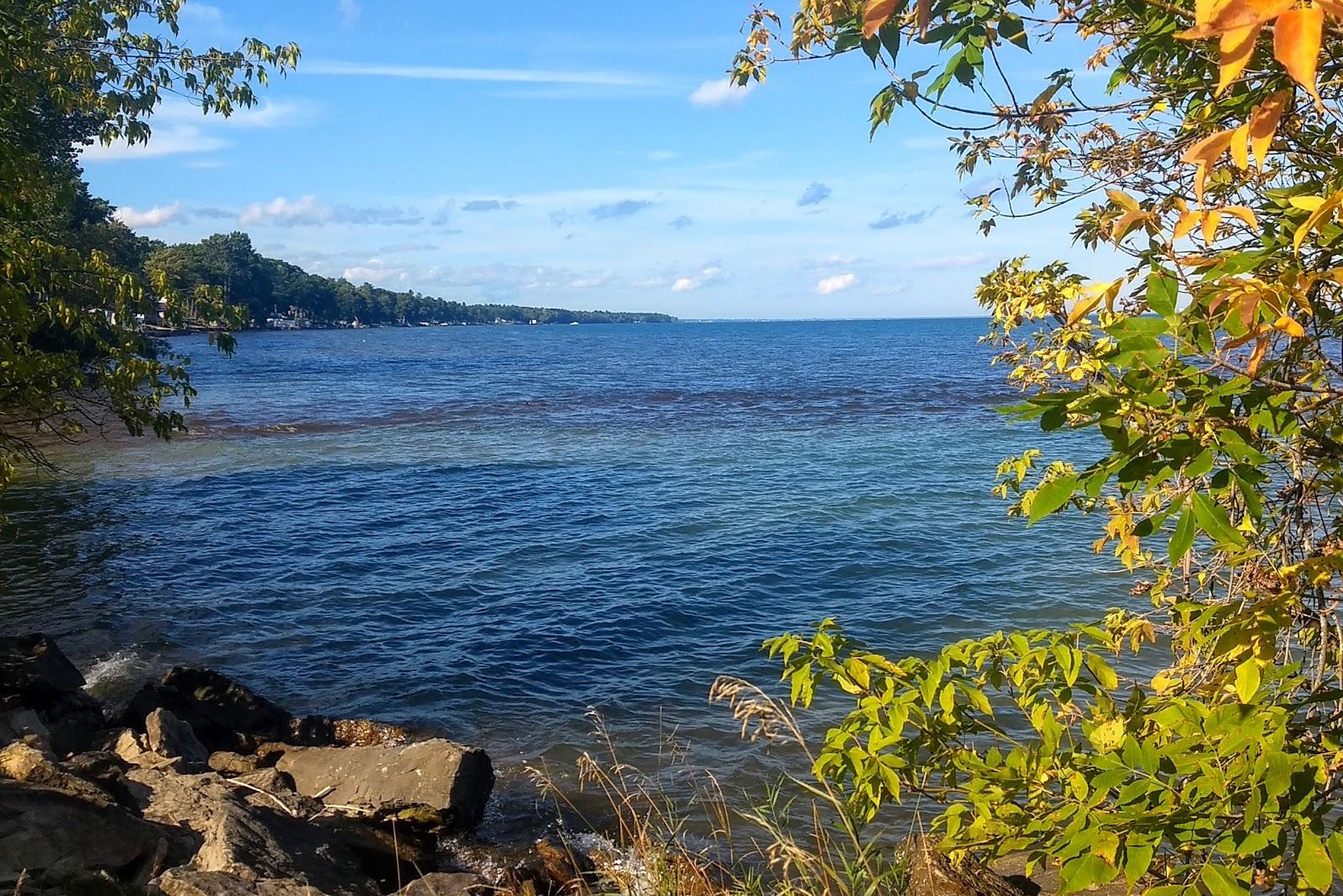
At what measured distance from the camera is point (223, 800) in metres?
6.97

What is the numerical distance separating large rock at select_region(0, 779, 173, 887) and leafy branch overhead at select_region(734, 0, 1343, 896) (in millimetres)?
4315

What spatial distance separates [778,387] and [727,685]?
53244mm

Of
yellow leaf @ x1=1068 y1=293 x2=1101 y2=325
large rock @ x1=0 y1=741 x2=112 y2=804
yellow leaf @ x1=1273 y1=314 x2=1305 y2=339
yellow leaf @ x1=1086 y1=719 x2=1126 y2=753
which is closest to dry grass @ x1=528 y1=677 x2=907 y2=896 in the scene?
yellow leaf @ x1=1086 y1=719 x2=1126 y2=753

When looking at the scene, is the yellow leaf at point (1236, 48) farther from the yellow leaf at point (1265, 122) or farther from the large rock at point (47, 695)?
the large rock at point (47, 695)

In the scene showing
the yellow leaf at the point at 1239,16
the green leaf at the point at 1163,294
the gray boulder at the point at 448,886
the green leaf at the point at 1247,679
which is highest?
the yellow leaf at the point at 1239,16

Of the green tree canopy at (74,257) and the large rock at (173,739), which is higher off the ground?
the green tree canopy at (74,257)

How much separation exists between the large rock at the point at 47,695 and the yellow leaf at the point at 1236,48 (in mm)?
9950

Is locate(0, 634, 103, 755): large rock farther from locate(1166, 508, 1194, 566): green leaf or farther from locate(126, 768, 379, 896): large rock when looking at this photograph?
locate(1166, 508, 1194, 566): green leaf

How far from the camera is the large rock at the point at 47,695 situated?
8.73 meters

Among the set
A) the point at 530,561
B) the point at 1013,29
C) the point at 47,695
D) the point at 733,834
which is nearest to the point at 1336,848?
the point at 1013,29

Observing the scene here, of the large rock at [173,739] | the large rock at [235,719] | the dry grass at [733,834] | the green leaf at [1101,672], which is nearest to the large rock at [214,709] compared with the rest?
the large rock at [235,719]

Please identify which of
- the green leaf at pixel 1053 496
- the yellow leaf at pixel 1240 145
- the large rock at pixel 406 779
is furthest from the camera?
the large rock at pixel 406 779

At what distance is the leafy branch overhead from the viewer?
2.34 metres

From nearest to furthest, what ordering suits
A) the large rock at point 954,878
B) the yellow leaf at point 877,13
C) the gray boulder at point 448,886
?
1. the yellow leaf at point 877,13
2. the large rock at point 954,878
3. the gray boulder at point 448,886
